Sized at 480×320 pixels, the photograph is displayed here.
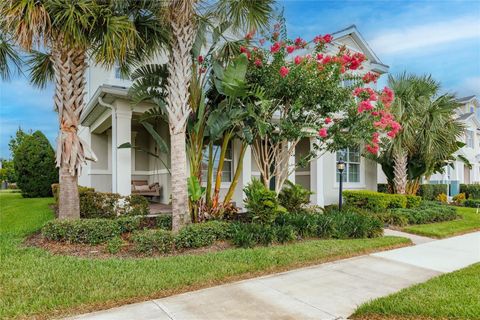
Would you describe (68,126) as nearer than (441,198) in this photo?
Yes

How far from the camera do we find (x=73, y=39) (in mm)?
6738

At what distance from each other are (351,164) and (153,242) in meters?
12.0

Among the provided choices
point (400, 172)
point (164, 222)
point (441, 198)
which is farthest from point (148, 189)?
point (441, 198)

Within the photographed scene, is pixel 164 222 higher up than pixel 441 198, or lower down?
higher up

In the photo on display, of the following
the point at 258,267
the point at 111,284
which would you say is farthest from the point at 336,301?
the point at 111,284

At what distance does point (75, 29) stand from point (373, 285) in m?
7.21

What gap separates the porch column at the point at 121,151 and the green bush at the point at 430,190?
48.6ft

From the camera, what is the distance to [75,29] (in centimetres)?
654

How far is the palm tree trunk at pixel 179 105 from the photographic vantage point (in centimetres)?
707

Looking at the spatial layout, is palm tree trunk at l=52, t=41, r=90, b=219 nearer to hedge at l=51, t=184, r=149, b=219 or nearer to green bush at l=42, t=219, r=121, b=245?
green bush at l=42, t=219, r=121, b=245

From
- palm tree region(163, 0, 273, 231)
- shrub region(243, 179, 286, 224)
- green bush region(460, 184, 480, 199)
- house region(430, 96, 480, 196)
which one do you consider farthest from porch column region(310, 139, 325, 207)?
green bush region(460, 184, 480, 199)

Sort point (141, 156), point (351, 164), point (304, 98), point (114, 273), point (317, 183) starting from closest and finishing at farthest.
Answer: point (114, 273), point (304, 98), point (317, 183), point (141, 156), point (351, 164)

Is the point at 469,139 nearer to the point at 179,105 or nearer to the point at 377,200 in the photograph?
the point at 377,200

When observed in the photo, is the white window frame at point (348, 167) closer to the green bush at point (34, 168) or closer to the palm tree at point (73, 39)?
the palm tree at point (73, 39)
